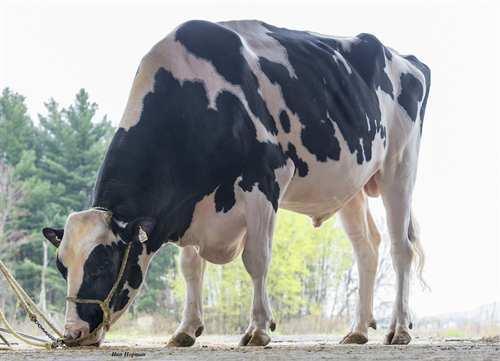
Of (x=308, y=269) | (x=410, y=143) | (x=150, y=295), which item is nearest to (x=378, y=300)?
(x=308, y=269)

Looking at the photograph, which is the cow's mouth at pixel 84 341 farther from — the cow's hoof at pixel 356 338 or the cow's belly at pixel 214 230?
the cow's hoof at pixel 356 338

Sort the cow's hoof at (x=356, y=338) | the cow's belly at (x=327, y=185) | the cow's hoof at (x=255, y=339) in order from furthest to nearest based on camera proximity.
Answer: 1. the cow's hoof at (x=356, y=338)
2. the cow's belly at (x=327, y=185)
3. the cow's hoof at (x=255, y=339)

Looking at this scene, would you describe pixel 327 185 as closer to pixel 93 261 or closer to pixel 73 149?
pixel 93 261

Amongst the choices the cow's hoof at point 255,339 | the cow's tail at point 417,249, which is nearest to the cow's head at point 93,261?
the cow's hoof at point 255,339

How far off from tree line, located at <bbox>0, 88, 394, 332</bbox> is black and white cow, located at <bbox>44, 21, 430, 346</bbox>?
24079 millimetres

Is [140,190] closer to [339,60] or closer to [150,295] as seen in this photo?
[339,60]

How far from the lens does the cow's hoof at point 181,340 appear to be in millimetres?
7680

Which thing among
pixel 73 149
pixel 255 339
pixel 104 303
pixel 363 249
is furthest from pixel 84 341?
pixel 73 149

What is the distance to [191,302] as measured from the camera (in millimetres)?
7895

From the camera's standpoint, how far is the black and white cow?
21.8 ft

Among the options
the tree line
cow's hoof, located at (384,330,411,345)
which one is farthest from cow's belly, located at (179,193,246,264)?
the tree line

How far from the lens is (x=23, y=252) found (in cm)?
A: 3462

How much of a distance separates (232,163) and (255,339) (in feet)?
3.87

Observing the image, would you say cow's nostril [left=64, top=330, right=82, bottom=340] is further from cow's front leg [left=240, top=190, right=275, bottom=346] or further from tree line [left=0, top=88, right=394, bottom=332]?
tree line [left=0, top=88, right=394, bottom=332]
